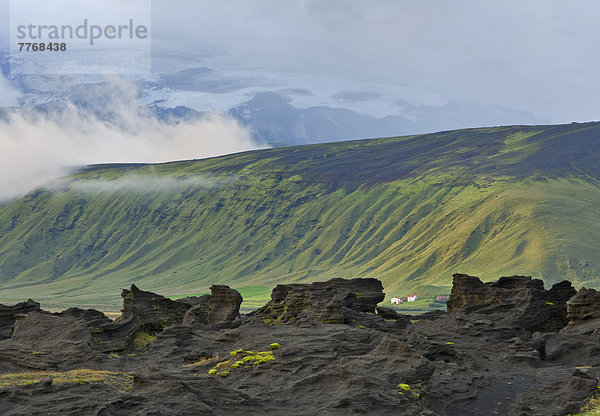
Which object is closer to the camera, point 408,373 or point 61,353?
point 408,373

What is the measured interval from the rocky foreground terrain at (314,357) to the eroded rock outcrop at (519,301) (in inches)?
8.5

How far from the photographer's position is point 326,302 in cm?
8050

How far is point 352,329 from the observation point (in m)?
59.8

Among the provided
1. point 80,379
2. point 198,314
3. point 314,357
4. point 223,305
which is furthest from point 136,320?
point 80,379

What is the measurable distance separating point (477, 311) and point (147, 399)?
65101mm

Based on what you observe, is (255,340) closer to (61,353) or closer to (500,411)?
(61,353)

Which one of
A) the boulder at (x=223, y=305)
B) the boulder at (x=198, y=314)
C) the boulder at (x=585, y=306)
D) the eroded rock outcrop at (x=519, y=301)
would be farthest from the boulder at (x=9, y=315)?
the boulder at (x=585, y=306)

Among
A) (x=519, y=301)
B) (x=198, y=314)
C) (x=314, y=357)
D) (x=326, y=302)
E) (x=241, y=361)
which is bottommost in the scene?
(x=198, y=314)

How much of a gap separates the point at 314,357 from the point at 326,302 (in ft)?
101

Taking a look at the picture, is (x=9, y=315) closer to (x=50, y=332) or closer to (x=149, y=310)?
(x=149, y=310)

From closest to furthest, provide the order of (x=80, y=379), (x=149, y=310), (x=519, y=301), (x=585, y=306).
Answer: (x=80, y=379) → (x=585, y=306) → (x=519, y=301) → (x=149, y=310)

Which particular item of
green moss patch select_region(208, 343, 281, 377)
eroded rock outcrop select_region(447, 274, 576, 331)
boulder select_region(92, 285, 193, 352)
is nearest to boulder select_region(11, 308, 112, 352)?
boulder select_region(92, 285, 193, 352)

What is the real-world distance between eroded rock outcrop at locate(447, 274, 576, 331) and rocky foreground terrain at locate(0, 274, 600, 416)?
8.5 inches

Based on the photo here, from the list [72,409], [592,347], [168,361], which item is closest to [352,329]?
[168,361]
